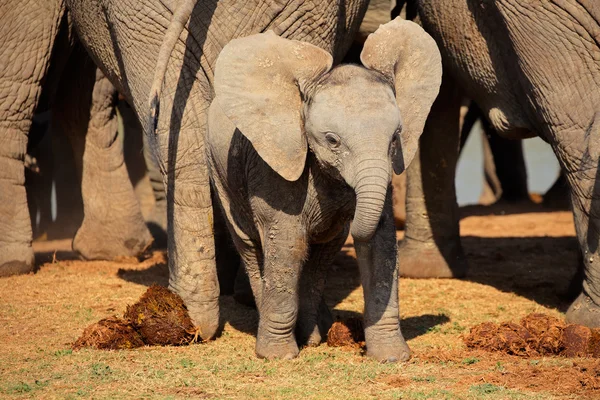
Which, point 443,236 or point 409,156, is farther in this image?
point 443,236

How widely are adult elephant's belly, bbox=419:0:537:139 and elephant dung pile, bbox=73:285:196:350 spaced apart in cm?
209

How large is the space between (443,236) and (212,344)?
237 centimetres

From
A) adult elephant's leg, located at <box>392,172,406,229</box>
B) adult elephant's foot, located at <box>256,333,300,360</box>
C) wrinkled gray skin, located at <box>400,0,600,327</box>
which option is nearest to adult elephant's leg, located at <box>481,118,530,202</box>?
adult elephant's leg, located at <box>392,172,406,229</box>

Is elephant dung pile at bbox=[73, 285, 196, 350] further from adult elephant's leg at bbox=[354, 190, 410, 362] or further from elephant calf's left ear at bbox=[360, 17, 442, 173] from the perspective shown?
elephant calf's left ear at bbox=[360, 17, 442, 173]

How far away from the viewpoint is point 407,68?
16.6 feet

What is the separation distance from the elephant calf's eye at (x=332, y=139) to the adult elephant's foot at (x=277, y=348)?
3.25 ft

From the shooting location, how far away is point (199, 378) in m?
4.79

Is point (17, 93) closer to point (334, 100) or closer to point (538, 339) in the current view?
point (334, 100)

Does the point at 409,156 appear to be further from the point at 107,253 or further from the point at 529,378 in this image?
the point at 107,253

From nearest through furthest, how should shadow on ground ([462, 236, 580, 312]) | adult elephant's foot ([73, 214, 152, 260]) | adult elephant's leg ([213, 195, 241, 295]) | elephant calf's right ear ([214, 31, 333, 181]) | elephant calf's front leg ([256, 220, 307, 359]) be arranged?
elephant calf's right ear ([214, 31, 333, 181])
elephant calf's front leg ([256, 220, 307, 359])
adult elephant's leg ([213, 195, 241, 295])
shadow on ground ([462, 236, 580, 312])
adult elephant's foot ([73, 214, 152, 260])

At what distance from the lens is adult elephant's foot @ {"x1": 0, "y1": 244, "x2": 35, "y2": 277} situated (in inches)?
281

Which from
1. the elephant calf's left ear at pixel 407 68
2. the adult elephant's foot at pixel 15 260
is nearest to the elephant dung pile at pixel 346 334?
the elephant calf's left ear at pixel 407 68

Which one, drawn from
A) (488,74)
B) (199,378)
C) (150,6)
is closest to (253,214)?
(199,378)

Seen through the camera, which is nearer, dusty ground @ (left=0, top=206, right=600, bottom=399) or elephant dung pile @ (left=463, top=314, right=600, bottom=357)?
dusty ground @ (left=0, top=206, right=600, bottom=399)
